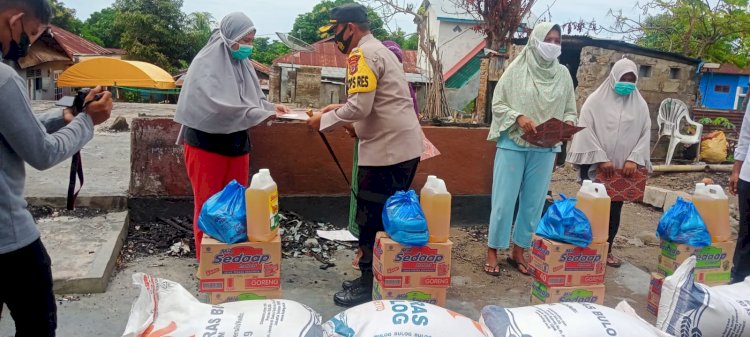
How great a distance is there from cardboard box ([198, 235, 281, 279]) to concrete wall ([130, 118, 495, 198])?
2.24 metres

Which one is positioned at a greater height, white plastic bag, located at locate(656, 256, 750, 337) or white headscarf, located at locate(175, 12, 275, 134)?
white headscarf, located at locate(175, 12, 275, 134)

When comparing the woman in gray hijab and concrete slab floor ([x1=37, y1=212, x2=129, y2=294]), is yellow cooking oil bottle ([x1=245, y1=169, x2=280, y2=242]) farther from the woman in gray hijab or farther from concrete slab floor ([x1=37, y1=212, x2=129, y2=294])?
concrete slab floor ([x1=37, y1=212, x2=129, y2=294])

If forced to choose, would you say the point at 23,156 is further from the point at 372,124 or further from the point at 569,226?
the point at 569,226

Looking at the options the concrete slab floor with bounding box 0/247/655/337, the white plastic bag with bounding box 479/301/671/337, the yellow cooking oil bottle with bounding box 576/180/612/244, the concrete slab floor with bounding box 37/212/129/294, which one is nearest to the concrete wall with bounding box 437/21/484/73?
the concrete slab floor with bounding box 0/247/655/337

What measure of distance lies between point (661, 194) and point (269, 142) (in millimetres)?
4915

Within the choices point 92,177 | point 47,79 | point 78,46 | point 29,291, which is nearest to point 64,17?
point 78,46

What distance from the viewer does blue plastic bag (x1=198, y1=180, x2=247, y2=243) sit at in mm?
2541

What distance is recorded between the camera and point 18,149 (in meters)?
1.82

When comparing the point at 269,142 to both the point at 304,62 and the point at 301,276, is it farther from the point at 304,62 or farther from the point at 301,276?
the point at 304,62

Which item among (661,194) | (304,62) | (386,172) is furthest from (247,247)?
(304,62)

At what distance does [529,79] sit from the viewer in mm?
3908

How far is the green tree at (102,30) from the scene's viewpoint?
30978 mm

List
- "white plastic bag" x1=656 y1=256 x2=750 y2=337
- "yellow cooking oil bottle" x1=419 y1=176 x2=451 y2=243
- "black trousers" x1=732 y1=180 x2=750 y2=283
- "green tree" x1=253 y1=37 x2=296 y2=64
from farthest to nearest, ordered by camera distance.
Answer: "green tree" x1=253 y1=37 x2=296 y2=64 < "black trousers" x1=732 y1=180 x2=750 y2=283 < "yellow cooking oil bottle" x1=419 y1=176 x2=451 y2=243 < "white plastic bag" x1=656 y1=256 x2=750 y2=337

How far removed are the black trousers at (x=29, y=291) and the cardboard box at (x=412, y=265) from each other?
145cm
